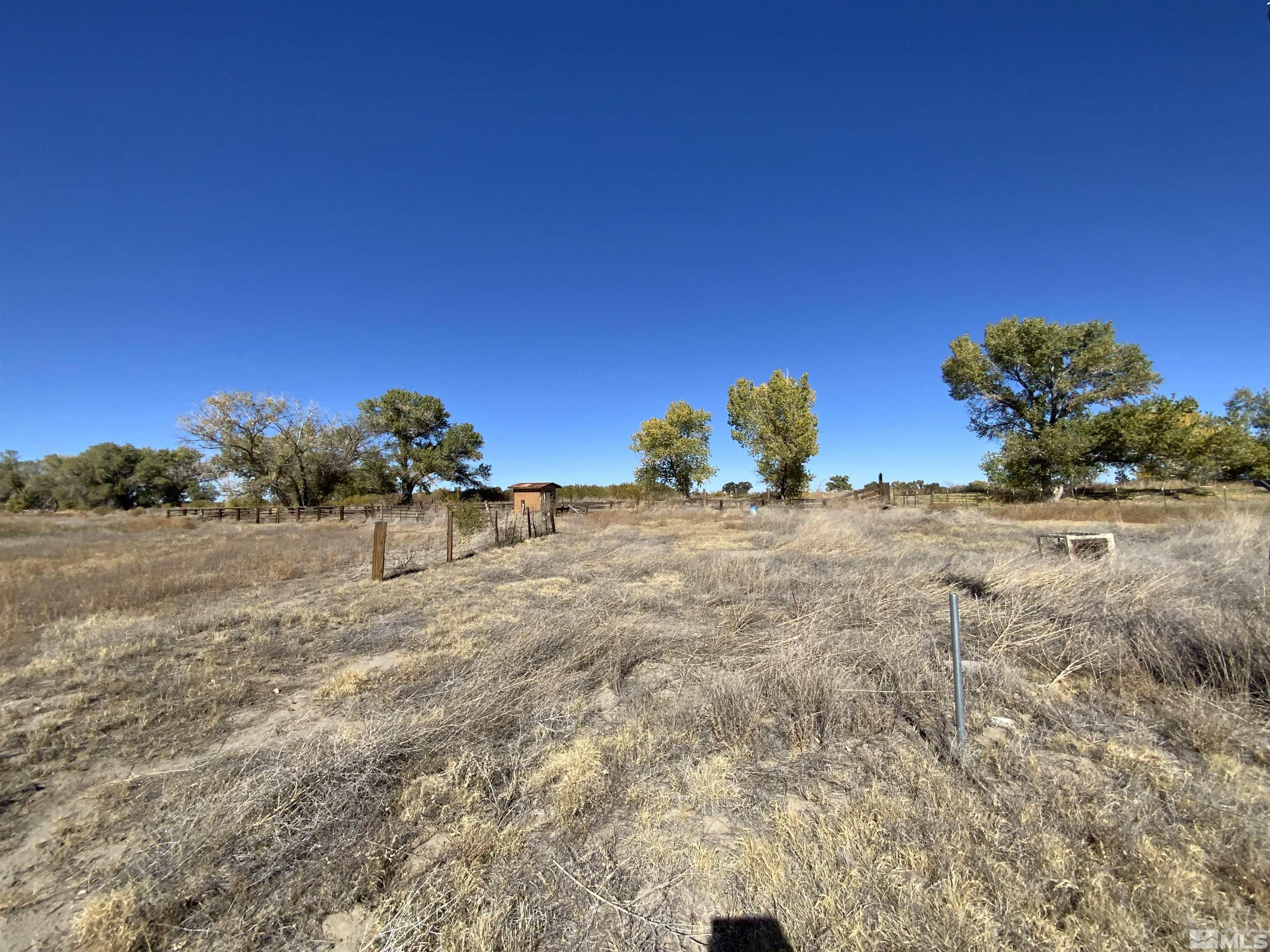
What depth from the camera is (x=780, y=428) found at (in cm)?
3675

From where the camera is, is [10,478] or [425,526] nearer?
[425,526]

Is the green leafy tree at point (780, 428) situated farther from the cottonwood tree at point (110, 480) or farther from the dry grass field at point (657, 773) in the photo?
the cottonwood tree at point (110, 480)

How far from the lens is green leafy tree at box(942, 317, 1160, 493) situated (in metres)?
26.9

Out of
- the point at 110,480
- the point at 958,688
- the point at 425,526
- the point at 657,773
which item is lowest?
the point at 657,773

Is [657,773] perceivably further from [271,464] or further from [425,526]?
[271,464]

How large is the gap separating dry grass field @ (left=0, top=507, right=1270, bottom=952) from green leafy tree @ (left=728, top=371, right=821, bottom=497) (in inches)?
1179

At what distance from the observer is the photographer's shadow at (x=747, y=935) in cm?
182

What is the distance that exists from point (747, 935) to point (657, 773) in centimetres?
120

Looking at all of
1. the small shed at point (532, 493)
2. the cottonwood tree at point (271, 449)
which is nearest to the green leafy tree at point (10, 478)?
the cottonwood tree at point (271, 449)

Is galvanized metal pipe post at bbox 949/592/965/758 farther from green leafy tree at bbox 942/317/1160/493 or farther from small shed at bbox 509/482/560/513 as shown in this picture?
green leafy tree at bbox 942/317/1160/493

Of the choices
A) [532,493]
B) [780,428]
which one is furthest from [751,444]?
[532,493]

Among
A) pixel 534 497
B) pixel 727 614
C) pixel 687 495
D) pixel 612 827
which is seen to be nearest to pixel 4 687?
pixel 612 827

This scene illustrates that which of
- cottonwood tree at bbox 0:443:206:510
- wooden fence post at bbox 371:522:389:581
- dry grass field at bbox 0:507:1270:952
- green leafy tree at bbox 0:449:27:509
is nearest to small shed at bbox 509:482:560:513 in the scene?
wooden fence post at bbox 371:522:389:581

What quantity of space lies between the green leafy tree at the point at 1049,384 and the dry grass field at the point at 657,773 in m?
25.0
